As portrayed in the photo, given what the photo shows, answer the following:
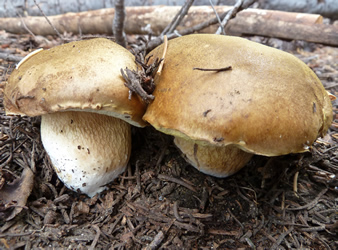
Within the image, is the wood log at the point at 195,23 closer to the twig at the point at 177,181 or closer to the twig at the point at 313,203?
the twig at the point at 313,203

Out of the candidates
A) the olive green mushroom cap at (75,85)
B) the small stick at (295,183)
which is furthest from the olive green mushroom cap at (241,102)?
the small stick at (295,183)

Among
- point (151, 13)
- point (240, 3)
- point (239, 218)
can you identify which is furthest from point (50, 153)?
point (151, 13)

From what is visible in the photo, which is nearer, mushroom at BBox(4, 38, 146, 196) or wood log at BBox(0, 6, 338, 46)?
mushroom at BBox(4, 38, 146, 196)

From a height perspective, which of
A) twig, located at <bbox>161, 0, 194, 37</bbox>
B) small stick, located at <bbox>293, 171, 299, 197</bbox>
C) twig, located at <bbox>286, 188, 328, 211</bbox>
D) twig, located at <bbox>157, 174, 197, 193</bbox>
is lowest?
twig, located at <bbox>286, 188, 328, 211</bbox>

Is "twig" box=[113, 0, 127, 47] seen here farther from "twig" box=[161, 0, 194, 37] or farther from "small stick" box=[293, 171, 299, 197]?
"small stick" box=[293, 171, 299, 197]

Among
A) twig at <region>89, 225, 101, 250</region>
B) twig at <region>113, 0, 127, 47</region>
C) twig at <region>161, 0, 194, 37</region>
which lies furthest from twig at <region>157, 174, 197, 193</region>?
twig at <region>161, 0, 194, 37</region>

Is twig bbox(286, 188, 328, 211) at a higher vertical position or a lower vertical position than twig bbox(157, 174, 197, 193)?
lower

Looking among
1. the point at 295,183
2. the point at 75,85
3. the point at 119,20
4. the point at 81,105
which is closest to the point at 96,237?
the point at 81,105

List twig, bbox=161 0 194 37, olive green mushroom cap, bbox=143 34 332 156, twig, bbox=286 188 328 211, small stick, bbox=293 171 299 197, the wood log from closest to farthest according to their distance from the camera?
olive green mushroom cap, bbox=143 34 332 156, twig, bbox=286 188 328 211, small stick, bbox=293 171 299 197, twig, bbox=161 0 194 37, the wood log
